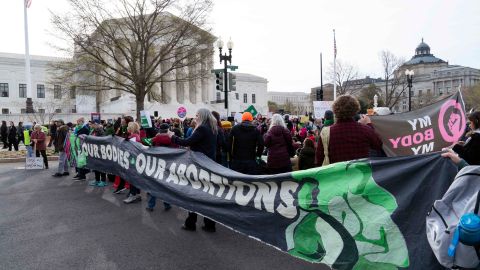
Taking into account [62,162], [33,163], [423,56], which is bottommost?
[33,163]

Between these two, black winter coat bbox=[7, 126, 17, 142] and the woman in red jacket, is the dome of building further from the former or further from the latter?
the woman in red jacket

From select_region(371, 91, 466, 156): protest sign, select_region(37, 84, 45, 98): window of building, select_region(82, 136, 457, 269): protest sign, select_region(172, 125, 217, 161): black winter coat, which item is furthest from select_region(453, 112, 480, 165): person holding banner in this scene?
select_region(37, 84, 45, 98): window of building

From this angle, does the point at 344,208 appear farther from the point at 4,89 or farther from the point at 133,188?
the point at 4,89

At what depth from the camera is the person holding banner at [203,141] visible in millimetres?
5961

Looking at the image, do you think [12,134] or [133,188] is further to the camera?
[12,134]

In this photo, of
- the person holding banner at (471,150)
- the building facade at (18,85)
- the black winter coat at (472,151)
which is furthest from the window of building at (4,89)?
the black winter coat at (472,151)

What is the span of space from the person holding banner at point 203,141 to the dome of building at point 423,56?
140m

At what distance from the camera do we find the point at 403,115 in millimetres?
Result: 5297

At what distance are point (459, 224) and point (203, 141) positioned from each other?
4150 mm

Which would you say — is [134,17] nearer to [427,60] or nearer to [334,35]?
[334,35]

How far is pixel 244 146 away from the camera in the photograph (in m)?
6.34

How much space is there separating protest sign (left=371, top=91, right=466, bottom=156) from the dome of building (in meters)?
140

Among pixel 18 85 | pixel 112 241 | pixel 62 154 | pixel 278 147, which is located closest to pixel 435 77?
pixel 18 85

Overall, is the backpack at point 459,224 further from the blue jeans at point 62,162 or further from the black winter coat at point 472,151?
the blue jeans at point 62,162
